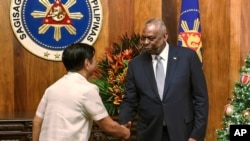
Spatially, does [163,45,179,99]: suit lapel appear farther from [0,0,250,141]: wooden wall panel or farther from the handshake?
[0,0,250,141]: wooden wall panel

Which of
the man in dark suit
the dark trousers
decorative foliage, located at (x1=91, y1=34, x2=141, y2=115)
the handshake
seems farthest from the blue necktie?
decorative foliage, located at (x1=91, y1=34, x2=141, y2=115)

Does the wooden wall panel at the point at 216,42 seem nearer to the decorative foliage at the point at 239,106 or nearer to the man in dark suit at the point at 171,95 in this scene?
the decorative foliage at the point at 239,106

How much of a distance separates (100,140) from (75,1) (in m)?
1.40

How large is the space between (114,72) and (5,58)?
107 centimetres

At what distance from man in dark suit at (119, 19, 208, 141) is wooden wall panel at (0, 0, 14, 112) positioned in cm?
168

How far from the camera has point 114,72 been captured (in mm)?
3918

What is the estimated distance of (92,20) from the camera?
4391 mm

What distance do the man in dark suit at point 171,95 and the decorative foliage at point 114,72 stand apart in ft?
2.95

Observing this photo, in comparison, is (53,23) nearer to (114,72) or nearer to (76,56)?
(114,72)

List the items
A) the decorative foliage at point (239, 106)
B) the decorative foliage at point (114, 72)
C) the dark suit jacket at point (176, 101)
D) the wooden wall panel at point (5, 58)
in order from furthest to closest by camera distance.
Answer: the wooden wall panel at point (5, 58) < the decorative foliage at point (114, 72) < the decorative foliage at point (239, 106) < the dark suit jacket at point (176, 101)

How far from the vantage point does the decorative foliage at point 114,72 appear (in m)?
3.86

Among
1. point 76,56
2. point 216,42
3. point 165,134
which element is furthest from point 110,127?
point 216,42

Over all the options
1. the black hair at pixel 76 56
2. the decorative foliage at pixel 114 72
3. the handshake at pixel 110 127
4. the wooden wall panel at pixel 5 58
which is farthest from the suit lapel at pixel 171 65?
the wooden wall panel at pixel 5 58

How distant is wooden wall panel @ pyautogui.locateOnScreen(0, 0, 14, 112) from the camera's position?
13.8 feet
